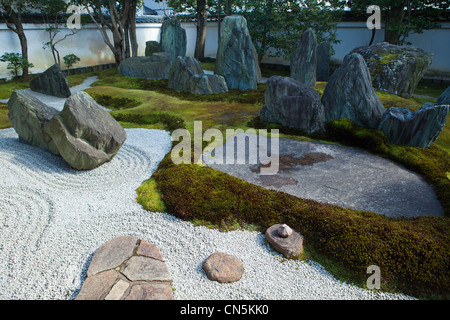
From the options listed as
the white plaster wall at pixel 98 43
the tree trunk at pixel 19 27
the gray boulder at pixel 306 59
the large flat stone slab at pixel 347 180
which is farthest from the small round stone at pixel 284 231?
the white plaster wall at pixel 98 43

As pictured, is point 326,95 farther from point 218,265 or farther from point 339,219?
point 218,265

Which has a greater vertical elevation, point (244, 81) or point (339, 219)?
point (244, 81)

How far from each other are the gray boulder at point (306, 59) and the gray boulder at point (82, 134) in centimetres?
978

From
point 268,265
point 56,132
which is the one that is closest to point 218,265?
point 268,265

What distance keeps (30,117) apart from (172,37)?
1435cm

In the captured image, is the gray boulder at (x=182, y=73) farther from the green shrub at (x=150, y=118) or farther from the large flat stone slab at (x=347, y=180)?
the large flat stone slab at (x=347, y=180)

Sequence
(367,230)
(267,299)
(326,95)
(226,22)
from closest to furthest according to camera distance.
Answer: (267,299) → (367,230) → (326,95) → (226,22)

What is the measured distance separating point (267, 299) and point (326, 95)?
7.33 metres

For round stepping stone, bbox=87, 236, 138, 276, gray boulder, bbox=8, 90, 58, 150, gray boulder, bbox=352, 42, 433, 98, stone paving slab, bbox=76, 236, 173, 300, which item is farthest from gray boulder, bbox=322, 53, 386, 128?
gray boulder, bbox=8, 90, 58, 150

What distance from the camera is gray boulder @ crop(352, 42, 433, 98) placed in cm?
1347

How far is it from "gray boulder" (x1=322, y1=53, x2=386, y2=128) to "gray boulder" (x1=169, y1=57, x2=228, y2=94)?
632 cm

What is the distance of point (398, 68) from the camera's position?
13.5 meters

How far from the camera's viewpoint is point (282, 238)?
5.14m

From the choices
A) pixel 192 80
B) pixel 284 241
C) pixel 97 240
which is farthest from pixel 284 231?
pixel 192 80
